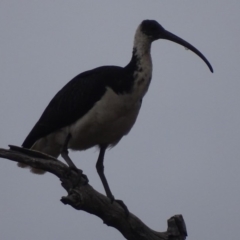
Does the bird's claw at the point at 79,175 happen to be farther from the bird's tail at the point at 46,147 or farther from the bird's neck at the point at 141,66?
the bird's tail at the point at 46,147

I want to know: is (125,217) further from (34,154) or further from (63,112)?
(63,112)

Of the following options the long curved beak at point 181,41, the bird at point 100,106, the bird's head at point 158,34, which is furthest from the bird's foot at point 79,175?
the long curved beak at point 181,41

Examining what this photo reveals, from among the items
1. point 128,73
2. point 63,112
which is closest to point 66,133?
point 63,112

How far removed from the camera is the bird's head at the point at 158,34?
35.2 feet

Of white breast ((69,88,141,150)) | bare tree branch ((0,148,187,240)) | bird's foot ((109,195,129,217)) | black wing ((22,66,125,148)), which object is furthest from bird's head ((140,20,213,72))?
bare tree branch ((0,148,187,240))

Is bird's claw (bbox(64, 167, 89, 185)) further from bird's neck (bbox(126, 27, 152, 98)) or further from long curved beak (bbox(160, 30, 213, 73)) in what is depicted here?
long curved beak (bbox(160, 30, 213, 73))

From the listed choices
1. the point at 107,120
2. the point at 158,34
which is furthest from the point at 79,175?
the point at 158,34

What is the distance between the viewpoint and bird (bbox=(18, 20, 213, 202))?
33.3 ft

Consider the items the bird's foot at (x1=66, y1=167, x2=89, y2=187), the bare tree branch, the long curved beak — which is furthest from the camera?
the long curved beak

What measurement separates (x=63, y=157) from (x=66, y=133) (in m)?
0.32

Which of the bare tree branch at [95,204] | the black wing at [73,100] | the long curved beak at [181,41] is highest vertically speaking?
the long curved beak at [181,41]

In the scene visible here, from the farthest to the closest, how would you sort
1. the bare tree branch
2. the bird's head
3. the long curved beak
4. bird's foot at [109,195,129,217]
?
1. the long curved beak
2. the bird's head
3. bird's foot at [109,195,129,217]
4. the bare tree branch

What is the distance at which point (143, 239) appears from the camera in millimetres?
9148

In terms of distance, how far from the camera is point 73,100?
1068 cm
